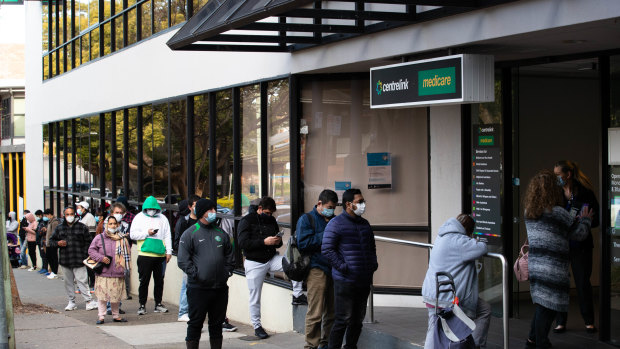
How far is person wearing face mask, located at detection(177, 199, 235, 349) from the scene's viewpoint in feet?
28.1

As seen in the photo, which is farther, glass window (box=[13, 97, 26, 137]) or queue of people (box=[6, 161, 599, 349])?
glass window (box=[13, 97, 26, 137])

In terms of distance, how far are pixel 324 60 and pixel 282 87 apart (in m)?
1.45

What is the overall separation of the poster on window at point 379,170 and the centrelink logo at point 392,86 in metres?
1.72

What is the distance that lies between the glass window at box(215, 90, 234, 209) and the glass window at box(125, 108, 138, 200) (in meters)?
5.00

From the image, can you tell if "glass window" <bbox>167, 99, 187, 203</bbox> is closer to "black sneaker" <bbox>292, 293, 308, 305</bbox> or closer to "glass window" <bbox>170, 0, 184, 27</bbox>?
"glass window" <bbox>170, 0, 184, 27</bbox>

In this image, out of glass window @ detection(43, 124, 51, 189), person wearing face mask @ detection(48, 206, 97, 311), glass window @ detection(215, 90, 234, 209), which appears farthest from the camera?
glass window @ detection(43, 124, 51, 189)

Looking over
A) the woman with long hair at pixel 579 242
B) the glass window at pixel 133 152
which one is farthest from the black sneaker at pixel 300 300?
the glass window at pixel 133 152

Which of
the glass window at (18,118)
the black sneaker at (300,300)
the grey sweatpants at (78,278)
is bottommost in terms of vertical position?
the grey sweatpants at (78,278)

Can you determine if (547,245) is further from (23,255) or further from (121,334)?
(23,255)

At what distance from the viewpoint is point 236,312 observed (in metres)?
12.9

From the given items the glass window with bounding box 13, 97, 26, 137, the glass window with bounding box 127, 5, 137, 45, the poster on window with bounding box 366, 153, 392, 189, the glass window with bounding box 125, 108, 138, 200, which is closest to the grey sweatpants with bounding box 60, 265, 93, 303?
the glass window with bounding box 125, 108, 138, 200

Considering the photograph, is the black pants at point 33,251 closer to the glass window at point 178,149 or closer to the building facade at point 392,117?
the building facade at point 392,117

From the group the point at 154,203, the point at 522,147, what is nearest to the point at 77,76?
the point at 154,203

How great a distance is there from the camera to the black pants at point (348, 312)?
26.2ft
